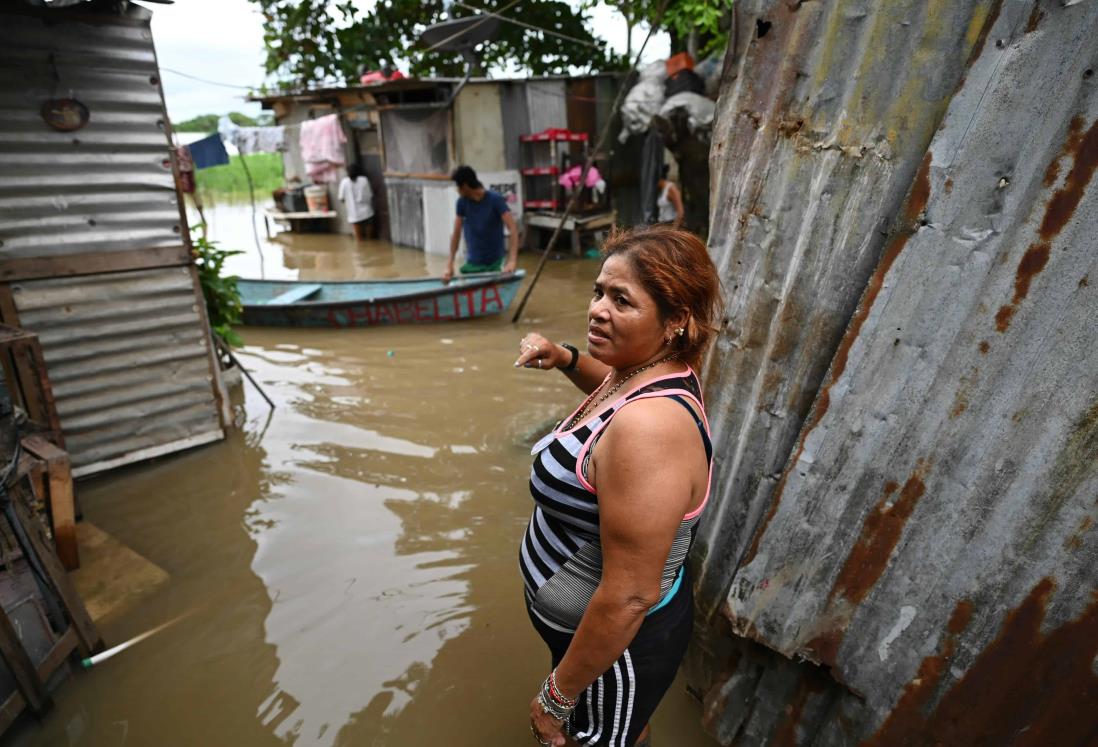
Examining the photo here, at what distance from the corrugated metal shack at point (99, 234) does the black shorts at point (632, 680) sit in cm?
403

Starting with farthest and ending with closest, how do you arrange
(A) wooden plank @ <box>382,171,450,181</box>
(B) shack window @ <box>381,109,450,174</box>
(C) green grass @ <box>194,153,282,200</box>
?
(C) green grass @ <box>194,153,282,200</box>
(A) wooden plank @ <box>382,171,450,181</box>
(B) shack window @ <box>381,109,450,174</box>

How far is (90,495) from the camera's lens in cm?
423

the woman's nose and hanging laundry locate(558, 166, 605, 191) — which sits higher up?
the woman's nose

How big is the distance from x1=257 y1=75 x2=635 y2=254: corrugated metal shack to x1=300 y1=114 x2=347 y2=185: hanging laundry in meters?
1.02

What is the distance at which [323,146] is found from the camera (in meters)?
16.8

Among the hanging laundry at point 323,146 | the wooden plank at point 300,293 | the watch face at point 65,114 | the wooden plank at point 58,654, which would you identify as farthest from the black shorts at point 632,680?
the hanging laundry at point 323,146

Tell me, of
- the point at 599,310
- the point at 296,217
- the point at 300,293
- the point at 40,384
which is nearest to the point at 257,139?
the point at 296,217

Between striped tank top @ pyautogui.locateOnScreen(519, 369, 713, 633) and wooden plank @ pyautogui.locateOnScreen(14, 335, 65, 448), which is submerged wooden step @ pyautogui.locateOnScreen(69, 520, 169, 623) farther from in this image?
striped tank top @ pyautogui.locateOnScreen(519, 369, 713, 633)

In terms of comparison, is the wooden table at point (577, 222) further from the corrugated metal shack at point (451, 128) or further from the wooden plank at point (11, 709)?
the wooden plank at point (11, 709)

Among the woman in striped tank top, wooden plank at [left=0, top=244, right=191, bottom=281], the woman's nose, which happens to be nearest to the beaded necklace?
the woman in striped tank top

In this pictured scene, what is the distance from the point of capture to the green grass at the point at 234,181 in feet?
89.6

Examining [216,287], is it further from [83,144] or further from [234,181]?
[234,181]

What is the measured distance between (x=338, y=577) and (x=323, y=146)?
52.3 ft

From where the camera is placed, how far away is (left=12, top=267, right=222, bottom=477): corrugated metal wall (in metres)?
4.12
